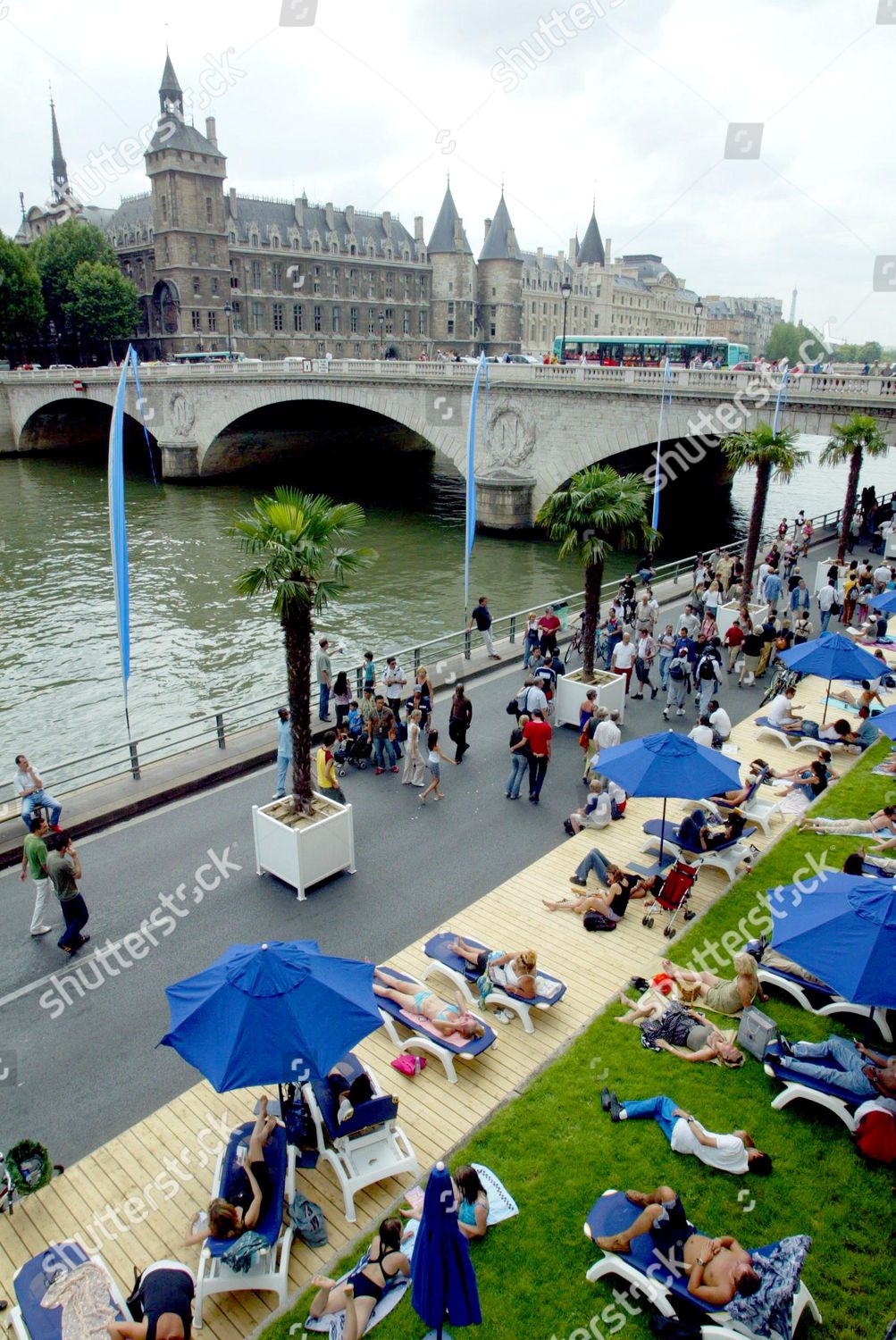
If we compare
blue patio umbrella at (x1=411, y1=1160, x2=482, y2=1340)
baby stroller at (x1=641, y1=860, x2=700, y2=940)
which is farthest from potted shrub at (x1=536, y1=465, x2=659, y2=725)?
blue patio umbrella at (x1=411, y1=1160, x2=482, y2=1340)

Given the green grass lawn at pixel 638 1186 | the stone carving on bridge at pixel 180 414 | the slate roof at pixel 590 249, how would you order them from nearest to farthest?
1. the green grass lawn at pixel 638 1186
2. the stone carving on bridge at pixel 180 414
3. the slate roof at pixel 590 249

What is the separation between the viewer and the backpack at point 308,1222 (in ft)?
20.3

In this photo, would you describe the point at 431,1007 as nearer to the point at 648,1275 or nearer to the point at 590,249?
the point at 648,1275

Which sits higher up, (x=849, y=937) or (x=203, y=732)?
(x=849, y=937)

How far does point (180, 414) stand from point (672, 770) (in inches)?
2084

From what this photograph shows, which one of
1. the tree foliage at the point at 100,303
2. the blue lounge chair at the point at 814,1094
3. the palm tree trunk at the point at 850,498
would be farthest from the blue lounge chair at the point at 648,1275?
the tree foliage at the point at 100,303

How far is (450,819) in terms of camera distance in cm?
1246

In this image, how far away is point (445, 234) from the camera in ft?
330

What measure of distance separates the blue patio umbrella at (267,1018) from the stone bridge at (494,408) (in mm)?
27662

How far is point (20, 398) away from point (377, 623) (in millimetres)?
54001

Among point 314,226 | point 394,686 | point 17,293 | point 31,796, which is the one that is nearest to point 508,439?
point 394,686

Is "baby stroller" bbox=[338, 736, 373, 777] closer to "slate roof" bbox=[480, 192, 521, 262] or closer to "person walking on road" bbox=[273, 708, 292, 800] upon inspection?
"person walking on road" bbox=[273, 708, 292, 800]

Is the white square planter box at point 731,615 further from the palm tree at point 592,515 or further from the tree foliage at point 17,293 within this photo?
the tree foliage at point 17,293

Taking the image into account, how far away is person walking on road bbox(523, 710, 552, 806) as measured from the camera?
41.3ft
